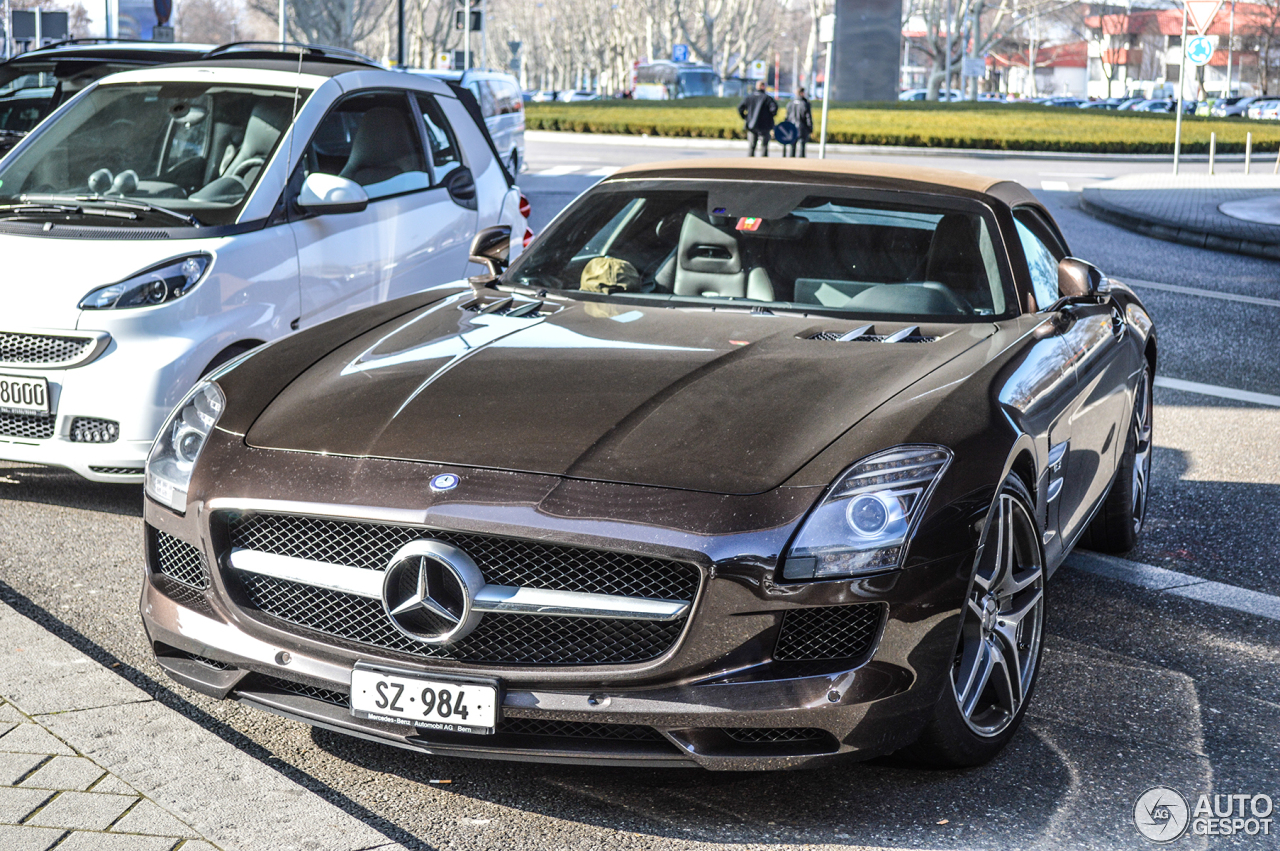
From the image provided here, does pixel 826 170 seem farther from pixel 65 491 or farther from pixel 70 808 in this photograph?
pixel 65 491

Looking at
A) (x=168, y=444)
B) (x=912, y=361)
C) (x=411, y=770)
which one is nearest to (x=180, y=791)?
(x=411, y=770)

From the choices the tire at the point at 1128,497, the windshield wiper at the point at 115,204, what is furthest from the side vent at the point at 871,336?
the windshield wiper at the point at 115,204

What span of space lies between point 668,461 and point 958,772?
3.50ft

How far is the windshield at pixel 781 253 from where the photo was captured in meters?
4.47

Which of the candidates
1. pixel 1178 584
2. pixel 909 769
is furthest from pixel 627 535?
pixel 1178 584

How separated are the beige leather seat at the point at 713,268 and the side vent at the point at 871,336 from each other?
1.74ft

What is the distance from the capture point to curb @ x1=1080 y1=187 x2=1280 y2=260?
52.8 feet

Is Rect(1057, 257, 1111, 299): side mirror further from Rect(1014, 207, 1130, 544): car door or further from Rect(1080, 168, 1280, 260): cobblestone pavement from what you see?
Rect(1080, 168, 1280, 260): cobblestone pavement

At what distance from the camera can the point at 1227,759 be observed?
11.7ft

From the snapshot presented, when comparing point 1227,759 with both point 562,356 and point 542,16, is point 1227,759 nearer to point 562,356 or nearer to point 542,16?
point 562,356

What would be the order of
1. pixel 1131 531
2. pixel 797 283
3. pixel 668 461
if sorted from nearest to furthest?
pixel 668 461 → pixel 797 283 → pixel 1131 531

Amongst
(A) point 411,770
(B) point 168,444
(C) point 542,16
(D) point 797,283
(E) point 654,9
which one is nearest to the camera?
(A) point 411,770

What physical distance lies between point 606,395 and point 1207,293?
35.5ft

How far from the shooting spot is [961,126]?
1512 inches
